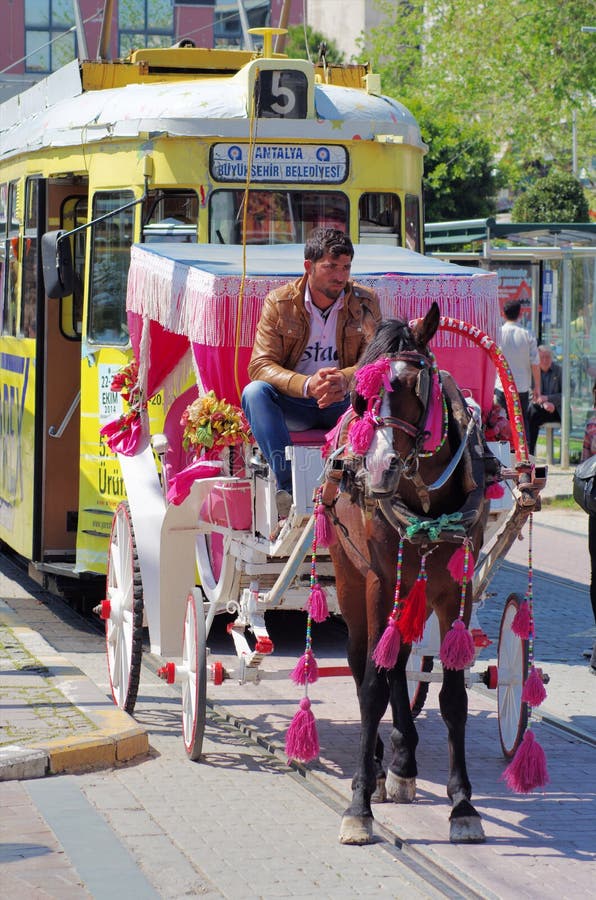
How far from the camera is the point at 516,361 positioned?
16.9 meters

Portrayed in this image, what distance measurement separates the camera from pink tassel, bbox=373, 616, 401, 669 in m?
6.11

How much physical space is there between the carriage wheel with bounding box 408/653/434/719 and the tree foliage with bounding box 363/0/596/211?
91.7ft

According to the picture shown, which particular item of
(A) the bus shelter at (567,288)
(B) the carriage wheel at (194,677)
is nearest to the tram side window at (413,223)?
(B) the carriage wheel at (194,677)

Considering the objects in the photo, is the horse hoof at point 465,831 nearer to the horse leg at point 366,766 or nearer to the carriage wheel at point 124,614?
the horse leg at point 366,766

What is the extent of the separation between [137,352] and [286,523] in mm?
2119

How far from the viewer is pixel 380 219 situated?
408 inches

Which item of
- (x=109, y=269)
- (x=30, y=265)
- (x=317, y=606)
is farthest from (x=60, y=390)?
(x=317, y=606)

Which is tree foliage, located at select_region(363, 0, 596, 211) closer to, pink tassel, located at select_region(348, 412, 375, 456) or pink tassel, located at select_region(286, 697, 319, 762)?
pink tassel, located at select_region(286, 697, 319, 762)

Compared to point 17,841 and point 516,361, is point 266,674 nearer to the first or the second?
point 17,841

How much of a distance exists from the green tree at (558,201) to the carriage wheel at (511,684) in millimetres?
29438

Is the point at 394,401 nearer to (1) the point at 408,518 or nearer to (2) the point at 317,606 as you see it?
(1) the point at 408,518

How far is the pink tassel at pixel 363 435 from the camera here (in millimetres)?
5801

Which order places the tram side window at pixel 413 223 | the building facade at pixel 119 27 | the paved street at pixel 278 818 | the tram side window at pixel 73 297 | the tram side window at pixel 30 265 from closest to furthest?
the paved street at pixel 278 818 < the tram side window at pixel 413 223 < the tram side window at pixel 73 297 < the tram side window at pixel 30 265 < the building facade at pixel 119 27

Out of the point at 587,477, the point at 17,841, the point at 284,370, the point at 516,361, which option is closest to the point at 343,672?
the point at 284,370
